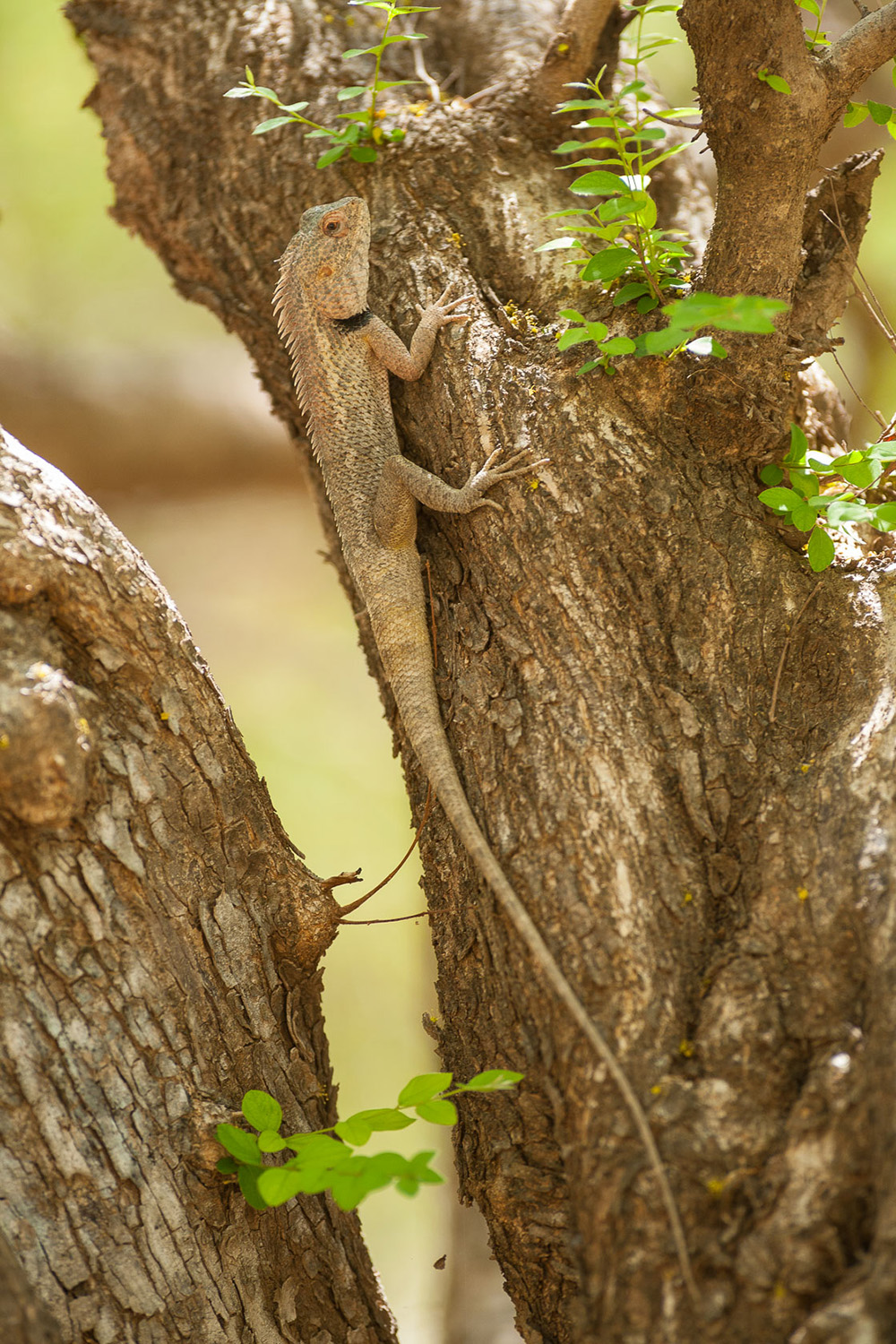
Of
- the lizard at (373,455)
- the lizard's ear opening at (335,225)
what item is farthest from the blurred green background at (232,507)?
the lizard's ear opening at (335,225)

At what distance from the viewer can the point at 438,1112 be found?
213cm

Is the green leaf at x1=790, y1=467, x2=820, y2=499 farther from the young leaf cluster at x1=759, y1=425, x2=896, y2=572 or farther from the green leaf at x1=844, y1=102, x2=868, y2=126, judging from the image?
the green leaf at x1=844, y1=102, x2=868, y2=126

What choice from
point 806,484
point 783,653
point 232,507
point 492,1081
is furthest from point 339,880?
point 232,507

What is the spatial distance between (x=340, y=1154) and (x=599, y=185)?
8.15 feet

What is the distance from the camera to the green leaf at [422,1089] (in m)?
2.23

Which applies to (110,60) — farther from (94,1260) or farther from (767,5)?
(94,1260)

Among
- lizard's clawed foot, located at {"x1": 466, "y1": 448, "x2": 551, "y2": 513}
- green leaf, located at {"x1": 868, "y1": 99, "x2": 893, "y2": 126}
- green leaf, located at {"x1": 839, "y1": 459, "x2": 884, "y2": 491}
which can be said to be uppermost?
green leaf, located at {"x1": 868, "y1": 99, "x2": 893, "y2": 126}

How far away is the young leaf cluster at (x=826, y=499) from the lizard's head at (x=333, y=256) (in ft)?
5.69

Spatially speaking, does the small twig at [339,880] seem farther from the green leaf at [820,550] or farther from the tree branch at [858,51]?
the tree branch at [858,51]

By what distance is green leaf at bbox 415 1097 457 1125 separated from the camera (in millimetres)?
2105

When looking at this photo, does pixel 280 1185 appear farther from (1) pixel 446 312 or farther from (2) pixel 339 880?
(1) pixel 446 312

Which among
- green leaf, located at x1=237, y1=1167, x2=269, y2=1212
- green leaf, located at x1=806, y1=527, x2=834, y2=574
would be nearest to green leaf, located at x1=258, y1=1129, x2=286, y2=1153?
green leaf, located at x1=237, y1=1167, x2=269, y2=1212

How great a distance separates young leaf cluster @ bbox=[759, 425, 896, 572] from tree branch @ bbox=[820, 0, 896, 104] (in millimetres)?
950

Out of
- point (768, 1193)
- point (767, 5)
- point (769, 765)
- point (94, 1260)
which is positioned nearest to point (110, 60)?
point (767, 5)
